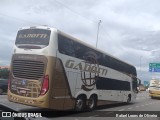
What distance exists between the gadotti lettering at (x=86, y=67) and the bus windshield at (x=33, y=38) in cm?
154

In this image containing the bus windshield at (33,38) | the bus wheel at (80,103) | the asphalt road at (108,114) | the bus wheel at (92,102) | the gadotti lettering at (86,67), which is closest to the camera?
the bus windshield at (33,38)

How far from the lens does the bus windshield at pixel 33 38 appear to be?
15.0 meters

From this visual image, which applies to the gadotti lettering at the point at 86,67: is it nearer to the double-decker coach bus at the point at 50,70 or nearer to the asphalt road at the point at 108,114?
the double-decker coach bus at the point at 50,70

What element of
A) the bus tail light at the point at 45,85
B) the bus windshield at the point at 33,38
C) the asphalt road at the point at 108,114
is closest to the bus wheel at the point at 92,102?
the asphalt road at the point at 108,114

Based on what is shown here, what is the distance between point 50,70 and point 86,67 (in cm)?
370

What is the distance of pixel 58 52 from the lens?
1489 cm

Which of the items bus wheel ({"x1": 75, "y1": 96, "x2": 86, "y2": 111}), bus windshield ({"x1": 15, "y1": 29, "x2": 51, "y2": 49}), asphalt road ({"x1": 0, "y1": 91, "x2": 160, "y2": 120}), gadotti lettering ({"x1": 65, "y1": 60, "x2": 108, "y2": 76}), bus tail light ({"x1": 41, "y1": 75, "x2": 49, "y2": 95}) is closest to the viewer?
bus tail light ({"x1": 41, "y1": 75, "x2": 49, "y2": 95})

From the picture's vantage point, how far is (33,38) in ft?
50.4

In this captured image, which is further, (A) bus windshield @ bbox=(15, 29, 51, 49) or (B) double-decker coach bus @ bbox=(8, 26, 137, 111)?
(A) bus windshield @ bbox=(15, 29, 51, 49)

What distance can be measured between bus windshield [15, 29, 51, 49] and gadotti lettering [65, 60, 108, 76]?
154 cm

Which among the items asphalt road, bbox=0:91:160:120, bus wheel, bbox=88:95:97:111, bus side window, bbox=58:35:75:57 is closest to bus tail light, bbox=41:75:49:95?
asphalt road, bbox=0:91:160:120

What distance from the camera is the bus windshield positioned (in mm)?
14977

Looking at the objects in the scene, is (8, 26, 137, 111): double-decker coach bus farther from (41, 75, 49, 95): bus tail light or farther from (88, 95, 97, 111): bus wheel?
(88, 95, 97, 111): bus wheel

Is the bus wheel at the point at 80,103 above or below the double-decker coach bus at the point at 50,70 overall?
below
